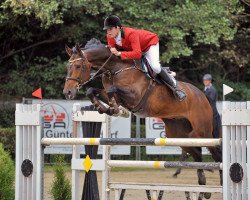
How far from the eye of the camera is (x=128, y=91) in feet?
29.0

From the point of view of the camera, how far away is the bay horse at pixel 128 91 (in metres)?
8.51

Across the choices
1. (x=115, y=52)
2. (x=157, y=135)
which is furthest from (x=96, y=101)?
(x=157, y=135)

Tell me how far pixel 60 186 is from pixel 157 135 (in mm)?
8807

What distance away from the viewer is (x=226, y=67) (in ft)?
72.7

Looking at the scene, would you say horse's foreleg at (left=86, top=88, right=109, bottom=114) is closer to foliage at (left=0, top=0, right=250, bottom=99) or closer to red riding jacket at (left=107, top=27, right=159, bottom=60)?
red riding jacket at (left=107, top=27, right=159, bottom=60)

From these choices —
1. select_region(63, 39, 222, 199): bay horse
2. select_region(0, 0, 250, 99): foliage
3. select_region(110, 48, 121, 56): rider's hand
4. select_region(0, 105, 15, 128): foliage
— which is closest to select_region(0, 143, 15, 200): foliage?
select_region(63, 39, 222, 199): bay horse

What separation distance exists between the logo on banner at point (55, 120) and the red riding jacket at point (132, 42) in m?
8.45

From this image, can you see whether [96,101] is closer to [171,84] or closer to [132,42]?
[132,42]

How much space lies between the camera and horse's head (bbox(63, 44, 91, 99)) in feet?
27.3

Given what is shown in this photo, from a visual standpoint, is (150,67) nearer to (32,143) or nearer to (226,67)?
(32,143)

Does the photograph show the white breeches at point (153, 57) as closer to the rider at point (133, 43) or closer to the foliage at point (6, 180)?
the rider at point (133, 43)

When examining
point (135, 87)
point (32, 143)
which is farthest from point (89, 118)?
point (32, 143)

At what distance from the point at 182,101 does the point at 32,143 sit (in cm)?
260

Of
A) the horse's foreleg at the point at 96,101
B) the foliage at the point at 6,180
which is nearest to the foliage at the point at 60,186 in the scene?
the foliage at the point at 6,180
